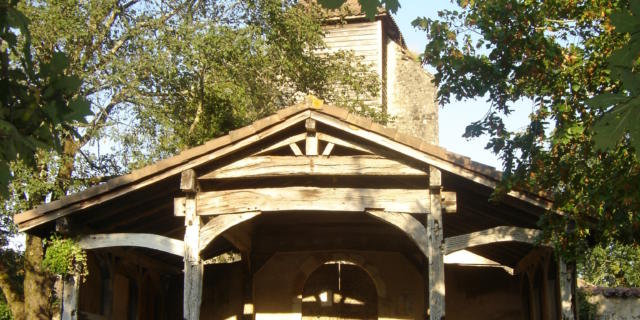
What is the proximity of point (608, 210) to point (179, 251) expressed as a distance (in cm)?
509

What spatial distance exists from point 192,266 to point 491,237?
366cm

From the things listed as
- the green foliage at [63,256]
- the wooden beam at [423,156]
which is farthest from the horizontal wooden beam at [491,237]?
the green foliage at [63,256]

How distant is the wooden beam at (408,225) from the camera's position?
9.98 m

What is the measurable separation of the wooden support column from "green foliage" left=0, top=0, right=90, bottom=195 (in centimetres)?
650

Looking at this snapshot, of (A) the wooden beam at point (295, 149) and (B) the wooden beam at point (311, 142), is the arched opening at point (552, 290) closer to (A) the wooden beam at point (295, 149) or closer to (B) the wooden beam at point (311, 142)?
(B) the wooden beam at point (311, 142)

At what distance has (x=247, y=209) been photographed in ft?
33.9

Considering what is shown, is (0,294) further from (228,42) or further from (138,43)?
(228,42)

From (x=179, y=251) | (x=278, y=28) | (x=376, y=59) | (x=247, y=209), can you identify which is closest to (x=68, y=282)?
(x=179, y=251)

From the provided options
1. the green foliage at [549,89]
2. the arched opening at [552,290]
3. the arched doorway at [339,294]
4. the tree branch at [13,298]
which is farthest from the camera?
the tree branch at [13,298]

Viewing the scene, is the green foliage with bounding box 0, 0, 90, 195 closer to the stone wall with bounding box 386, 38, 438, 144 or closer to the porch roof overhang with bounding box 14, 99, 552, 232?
the porch roof overhang with bounding box 14, 99, 552, 232

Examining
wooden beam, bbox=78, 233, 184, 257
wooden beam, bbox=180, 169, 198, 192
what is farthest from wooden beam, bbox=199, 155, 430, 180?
wooden beam, bbox=78, 233, 184, 257

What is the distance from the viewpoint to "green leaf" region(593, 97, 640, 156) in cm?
319

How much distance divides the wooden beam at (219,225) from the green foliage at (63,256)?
169 cm

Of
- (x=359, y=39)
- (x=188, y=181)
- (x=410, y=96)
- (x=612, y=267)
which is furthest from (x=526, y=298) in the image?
(x=612, y=267)
